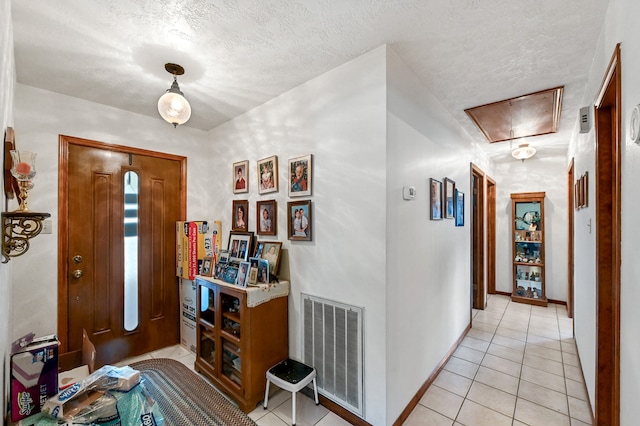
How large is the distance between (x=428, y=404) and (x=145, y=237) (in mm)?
2987

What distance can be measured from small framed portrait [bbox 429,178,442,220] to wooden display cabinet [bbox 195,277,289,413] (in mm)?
1459

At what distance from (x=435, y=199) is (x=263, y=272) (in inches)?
63.1

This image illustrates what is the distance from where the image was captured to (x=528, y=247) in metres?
4.66

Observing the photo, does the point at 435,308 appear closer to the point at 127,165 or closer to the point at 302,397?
the point at 302,397

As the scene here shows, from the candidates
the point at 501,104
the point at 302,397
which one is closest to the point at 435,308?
the point at 302,397

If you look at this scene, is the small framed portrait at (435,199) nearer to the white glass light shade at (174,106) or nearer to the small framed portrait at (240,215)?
the small framed portrait at (240,215)

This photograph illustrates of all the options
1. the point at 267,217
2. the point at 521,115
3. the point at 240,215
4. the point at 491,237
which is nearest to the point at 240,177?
the point at 240,215

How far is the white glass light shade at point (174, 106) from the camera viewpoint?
1882mm

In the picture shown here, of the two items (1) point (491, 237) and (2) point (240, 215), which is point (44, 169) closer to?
(2) point (240, 215)

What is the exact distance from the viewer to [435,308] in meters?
2.47

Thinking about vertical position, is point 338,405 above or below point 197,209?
below

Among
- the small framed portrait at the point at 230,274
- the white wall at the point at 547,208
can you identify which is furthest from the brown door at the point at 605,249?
the white wall at the point at 547,208

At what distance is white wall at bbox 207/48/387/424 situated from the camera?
5.86ft

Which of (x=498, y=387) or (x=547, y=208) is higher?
(x=547, y=208)
